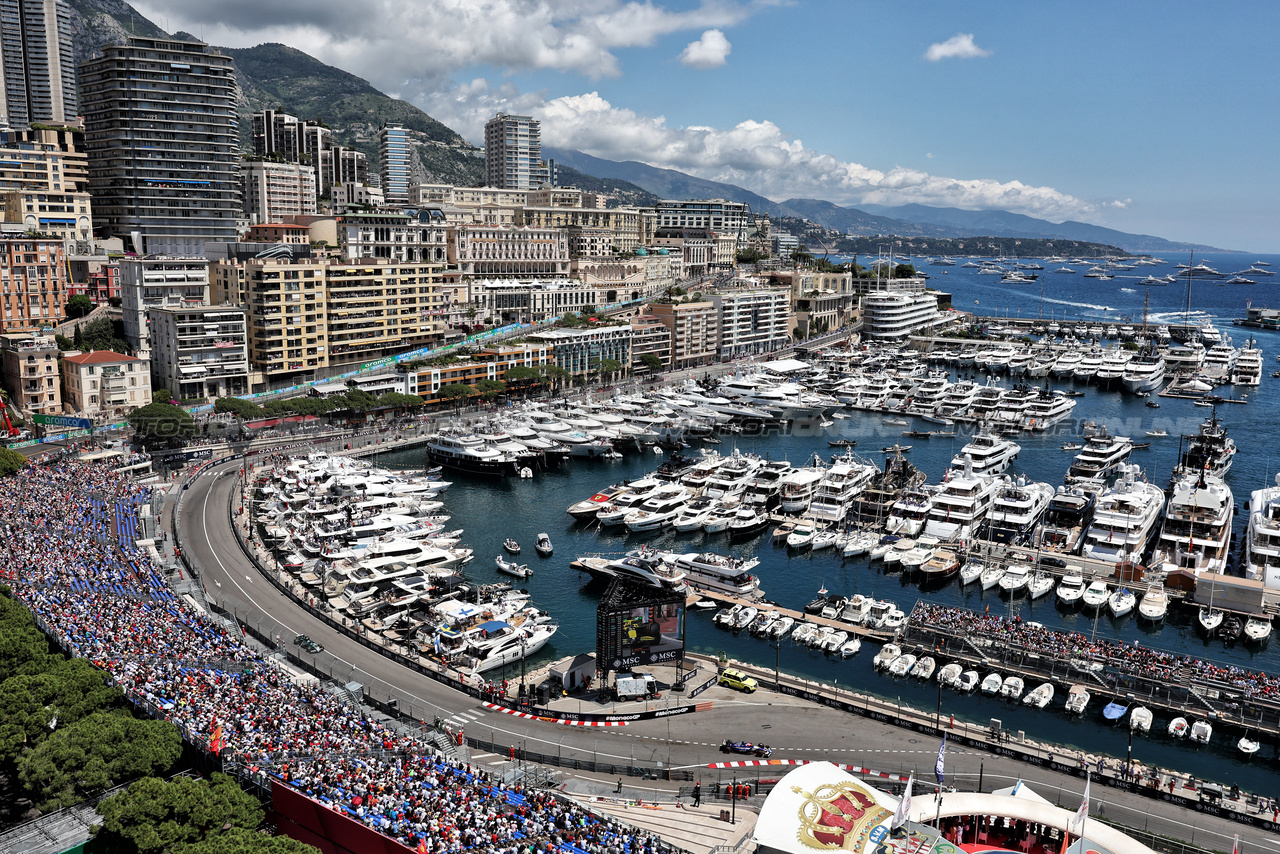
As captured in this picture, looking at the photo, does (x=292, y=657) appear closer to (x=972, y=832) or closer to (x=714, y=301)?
(x=972, y=832)

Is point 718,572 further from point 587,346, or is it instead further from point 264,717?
point 587,346

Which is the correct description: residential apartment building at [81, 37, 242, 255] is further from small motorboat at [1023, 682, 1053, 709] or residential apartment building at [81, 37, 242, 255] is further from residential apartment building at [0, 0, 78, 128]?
small motorboat at [1023, 682, 1053, 709]

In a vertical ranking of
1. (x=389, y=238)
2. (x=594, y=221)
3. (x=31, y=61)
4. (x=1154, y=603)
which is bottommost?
(x=1154, y=603)

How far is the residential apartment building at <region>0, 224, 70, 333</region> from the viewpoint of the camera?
8469 centimetres

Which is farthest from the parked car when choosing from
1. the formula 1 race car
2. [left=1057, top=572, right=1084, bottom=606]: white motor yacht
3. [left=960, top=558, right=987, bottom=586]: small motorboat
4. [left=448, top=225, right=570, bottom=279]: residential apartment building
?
[left=448, top=225, right=570, bottom=279]: residential apartment building

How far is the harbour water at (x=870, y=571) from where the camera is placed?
125ft

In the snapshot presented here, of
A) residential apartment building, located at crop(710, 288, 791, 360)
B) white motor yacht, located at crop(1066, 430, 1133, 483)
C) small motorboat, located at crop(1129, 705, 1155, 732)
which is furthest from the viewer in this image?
residential apartment building, located at crop(710, 288, 791, 360)

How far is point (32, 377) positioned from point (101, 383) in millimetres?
4936

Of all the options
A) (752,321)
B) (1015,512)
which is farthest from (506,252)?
(1015,512)

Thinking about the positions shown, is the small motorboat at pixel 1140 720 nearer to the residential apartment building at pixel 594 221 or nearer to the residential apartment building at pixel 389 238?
the residential apartment building at pixel 389 238

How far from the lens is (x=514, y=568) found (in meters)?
55.5

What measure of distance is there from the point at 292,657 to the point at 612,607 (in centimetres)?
1383

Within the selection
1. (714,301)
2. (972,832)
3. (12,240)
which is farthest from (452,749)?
(714,301)

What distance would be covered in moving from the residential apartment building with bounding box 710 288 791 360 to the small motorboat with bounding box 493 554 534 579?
3301 inches
